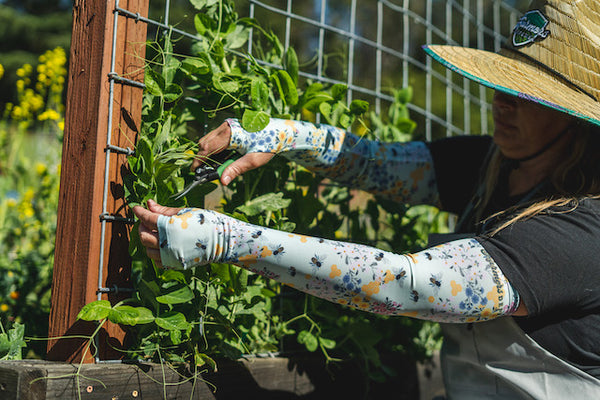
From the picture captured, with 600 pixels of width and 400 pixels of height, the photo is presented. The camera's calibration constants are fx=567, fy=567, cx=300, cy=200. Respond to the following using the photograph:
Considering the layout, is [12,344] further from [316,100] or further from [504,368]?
[504,368]

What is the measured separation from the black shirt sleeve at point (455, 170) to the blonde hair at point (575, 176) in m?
0.27

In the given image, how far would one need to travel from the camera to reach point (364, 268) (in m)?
0.92

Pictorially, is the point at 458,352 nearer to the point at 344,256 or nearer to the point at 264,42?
the point at 344,256

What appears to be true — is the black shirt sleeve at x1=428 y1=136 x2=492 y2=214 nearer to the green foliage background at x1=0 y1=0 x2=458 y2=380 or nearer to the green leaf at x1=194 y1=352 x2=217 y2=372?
the green foliage background at x1=0 y1=0 x2=458 y2=380

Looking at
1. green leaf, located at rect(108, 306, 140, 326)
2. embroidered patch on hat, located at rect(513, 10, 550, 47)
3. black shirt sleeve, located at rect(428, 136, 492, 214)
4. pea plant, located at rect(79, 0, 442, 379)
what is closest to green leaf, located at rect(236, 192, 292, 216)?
pea plant, located at rect(79, 0, 442, 379)

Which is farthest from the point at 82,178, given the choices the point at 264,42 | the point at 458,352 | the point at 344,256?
the point at 458,352

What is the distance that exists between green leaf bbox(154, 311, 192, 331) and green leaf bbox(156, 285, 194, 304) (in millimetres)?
26

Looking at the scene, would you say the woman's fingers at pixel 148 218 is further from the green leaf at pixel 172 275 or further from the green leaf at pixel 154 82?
the green leaf at pixel 154 82

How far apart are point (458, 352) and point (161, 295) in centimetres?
69

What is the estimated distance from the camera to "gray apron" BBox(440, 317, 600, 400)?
1.07m

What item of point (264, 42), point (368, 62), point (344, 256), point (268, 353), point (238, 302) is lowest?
point (268, 353)

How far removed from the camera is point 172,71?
1.02 meters

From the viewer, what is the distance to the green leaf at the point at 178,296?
0.95 meters

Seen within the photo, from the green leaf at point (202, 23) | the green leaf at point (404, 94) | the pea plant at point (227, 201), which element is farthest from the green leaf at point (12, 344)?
the green leaf at point (404, 94)
